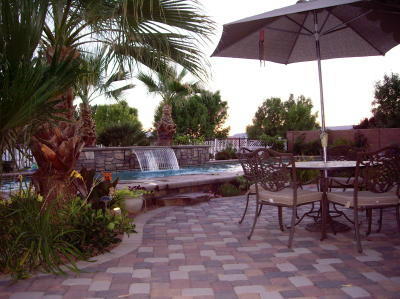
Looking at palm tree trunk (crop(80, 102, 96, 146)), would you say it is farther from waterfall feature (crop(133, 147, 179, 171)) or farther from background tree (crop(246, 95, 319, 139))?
background tree (crop(246, 95, 319, 139))

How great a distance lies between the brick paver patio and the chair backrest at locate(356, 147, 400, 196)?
563mm

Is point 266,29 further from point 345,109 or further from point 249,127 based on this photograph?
point 249,127

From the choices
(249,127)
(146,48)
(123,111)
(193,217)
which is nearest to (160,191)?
(193,217)

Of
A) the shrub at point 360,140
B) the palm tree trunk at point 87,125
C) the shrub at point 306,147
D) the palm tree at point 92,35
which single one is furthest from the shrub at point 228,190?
the shrub at point 360,140

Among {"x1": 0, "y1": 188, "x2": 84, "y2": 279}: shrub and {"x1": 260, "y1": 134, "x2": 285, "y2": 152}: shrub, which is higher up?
{"x1": 260, "y1": 134, "x2": 285, "y2": 152}: shrub

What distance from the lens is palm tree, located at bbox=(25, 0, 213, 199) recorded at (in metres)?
2.84

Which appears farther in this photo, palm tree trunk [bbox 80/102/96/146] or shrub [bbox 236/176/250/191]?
palm tree trunk [bbox 80/102/96/146]

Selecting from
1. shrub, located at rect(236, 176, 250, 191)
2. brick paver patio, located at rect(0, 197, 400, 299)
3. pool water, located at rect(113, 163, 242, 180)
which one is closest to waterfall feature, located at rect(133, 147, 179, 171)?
pool water, located at rect(113, 163, 242, 180)

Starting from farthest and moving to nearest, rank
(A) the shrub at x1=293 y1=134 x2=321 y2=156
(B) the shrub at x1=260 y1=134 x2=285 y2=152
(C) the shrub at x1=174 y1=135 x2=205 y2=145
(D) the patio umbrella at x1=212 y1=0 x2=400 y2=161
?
(B) the shrub at x1=260 y1=134 x2=285 y2=152
(A) the shrub at x1=293 y1=134 x2=321 y2=156
(C) the shrub at x1=174 y1=135 x2=205 y2=145
(D) the patio umbrella at x1=212 y1=0 x2=400 y2=161

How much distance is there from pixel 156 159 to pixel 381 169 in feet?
30.8

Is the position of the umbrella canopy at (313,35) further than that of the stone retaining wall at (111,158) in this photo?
No

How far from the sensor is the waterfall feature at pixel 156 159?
11.6m

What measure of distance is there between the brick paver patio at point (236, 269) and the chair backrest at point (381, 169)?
0.56m

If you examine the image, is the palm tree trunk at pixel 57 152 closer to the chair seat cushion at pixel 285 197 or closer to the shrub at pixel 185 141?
the chair seat cushion at pixel 285 197
